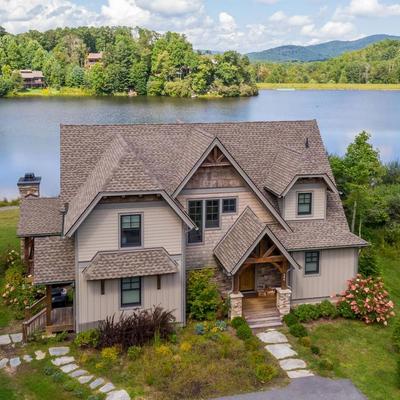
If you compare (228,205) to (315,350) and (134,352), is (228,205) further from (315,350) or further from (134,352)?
(134,352)

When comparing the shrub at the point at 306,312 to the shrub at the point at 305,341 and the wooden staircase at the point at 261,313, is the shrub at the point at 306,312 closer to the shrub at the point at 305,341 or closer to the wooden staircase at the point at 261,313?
the wooden staircase at the point at 261,313

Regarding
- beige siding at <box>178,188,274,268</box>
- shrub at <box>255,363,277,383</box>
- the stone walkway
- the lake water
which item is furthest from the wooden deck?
the lake water

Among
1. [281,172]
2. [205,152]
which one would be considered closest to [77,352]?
[205,152]

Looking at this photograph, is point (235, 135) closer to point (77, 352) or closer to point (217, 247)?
point (217, 247)

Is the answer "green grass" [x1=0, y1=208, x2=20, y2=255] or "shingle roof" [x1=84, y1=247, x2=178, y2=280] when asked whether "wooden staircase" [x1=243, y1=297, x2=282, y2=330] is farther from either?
"green grass" [x1=0, y1=208, x2=20, y2=255]

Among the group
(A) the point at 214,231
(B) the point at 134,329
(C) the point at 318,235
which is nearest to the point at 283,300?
(C) the point at 318,235

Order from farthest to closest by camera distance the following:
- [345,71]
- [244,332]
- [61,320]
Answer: [345,71]
[61,320]
[244,332]

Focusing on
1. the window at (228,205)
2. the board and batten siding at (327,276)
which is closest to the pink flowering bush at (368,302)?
the board and batten siding at (327,276)
